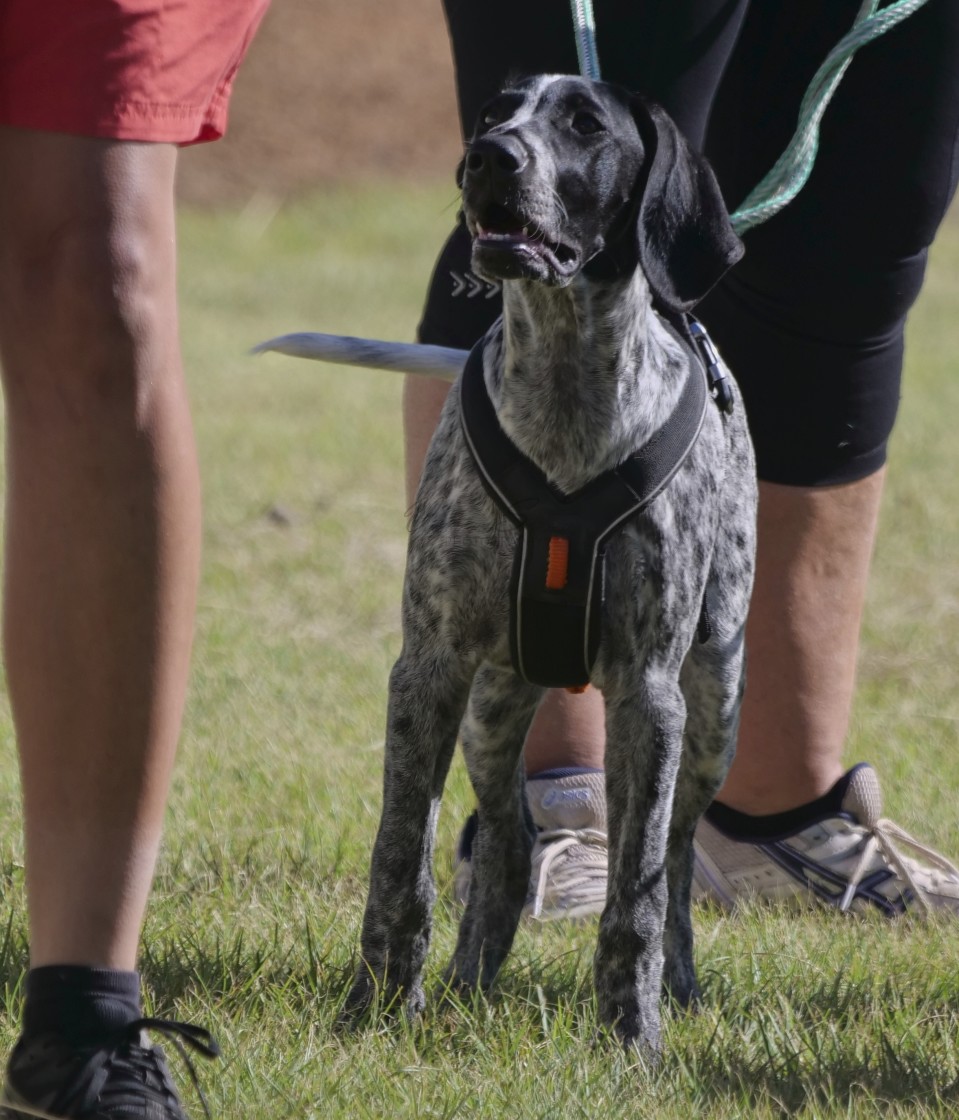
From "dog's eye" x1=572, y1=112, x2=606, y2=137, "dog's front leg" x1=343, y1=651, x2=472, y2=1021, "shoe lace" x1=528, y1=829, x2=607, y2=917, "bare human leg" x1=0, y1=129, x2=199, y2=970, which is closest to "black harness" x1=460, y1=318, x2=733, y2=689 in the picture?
"dog's front leg" x1=343, y1=651, x2=472, y2=1021

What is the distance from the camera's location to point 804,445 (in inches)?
129

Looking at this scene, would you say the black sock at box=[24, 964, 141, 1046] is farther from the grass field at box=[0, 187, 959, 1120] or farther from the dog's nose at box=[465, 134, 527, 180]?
the dog's nose at box=[465, 134, 527, 180]

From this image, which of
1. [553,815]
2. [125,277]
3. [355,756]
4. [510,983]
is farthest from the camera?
[355,756]

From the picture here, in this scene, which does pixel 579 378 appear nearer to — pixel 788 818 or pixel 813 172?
pixel 813 172

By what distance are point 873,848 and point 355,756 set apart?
1231 mm

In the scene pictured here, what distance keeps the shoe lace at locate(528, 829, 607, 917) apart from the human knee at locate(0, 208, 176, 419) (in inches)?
55.4

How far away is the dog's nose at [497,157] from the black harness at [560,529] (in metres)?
0.34

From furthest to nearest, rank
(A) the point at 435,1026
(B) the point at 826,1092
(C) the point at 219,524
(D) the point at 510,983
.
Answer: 1. (C) the point at 219,524
2. (D) the point at 510,983
3. (A) the point at 435,1026
4. (B) the point at 826,1092

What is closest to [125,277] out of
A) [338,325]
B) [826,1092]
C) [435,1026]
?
[435,1026]

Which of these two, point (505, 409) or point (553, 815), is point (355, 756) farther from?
point (505, 409)

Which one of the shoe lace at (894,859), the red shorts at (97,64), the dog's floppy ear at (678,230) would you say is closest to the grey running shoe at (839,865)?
the shoe lace at (894,859)

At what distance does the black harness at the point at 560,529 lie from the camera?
2.40 m

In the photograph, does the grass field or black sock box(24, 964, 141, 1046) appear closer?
black sock box(24, 964, 141, 1046)

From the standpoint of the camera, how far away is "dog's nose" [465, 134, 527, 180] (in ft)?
7.64
